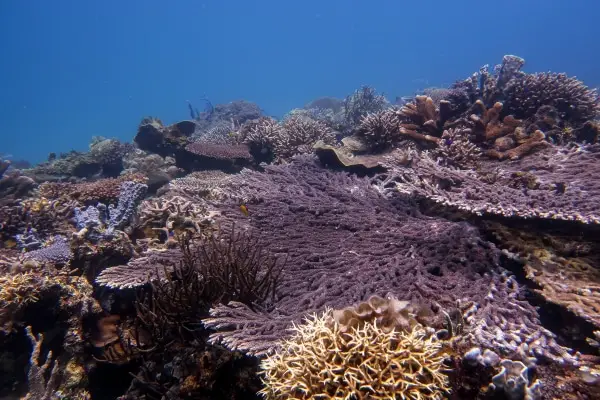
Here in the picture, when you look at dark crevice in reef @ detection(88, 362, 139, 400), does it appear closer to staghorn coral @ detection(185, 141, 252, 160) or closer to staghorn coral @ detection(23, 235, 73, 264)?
staghorn coral @ detection(23, 235, 73, 264)

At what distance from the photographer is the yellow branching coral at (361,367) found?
6.64 ft

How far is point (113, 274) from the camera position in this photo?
3807 millimetres

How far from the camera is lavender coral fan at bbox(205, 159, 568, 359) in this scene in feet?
9.02

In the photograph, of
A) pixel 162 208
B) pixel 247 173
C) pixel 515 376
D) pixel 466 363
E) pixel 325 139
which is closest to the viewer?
pixel 515 376

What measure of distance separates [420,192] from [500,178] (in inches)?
45.1

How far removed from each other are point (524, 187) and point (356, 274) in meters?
2.50

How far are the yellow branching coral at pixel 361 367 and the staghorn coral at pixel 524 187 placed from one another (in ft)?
6.86

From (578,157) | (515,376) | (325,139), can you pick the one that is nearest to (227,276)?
(515,376)

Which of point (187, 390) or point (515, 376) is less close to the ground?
point (515, 376)

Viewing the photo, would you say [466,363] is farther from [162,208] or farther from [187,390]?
[162,208]

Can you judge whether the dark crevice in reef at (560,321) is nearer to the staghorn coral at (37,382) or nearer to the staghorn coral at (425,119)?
the staghorn coral at (425,119)

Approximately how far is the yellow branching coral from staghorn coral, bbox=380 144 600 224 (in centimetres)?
209

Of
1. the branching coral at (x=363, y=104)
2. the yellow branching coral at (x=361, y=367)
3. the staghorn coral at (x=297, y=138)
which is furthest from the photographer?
the branching coral at (x=363, y=104)

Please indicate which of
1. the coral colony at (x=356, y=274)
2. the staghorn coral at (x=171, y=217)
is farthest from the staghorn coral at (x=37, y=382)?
the staghorn coral at (x=171, y=217)
